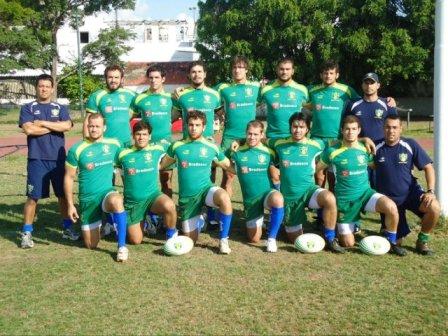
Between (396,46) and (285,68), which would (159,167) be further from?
(396,46)

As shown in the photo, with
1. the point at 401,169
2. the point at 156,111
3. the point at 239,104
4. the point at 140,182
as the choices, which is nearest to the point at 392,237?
the point at 401,169

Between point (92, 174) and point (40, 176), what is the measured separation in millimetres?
809

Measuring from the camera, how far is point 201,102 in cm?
691

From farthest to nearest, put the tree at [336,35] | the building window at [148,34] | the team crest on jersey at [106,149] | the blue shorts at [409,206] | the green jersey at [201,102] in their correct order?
the building window at [148,34] < the tree at [336,35] < the green jersey at [201,102] < the team crest on jersey at [106,149] < the blue shorts at [409,206]

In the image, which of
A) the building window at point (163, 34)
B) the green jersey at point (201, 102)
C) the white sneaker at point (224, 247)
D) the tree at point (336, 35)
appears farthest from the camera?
the building window at point (163, 34)

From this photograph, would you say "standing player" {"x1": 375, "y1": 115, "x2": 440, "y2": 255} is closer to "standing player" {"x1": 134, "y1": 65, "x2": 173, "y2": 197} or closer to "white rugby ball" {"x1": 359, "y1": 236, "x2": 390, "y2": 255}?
"white rugby ball" {"x1": 359, "y1": 236, "x2": 390, "y2": 255}

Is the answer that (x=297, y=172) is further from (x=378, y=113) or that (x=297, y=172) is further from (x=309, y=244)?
(x=378, y=113)

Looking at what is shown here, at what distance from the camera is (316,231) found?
6.75 m

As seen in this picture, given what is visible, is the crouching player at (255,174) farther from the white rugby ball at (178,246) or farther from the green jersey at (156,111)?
the green jersey at (156,111)

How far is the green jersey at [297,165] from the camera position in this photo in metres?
6.11

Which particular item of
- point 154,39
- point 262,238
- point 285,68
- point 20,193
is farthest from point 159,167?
point 154,39

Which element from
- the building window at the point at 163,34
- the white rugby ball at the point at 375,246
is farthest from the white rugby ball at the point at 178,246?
the building window at the point at 163,34

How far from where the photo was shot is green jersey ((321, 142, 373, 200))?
594cm

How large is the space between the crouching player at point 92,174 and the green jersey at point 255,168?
1.51 metres
